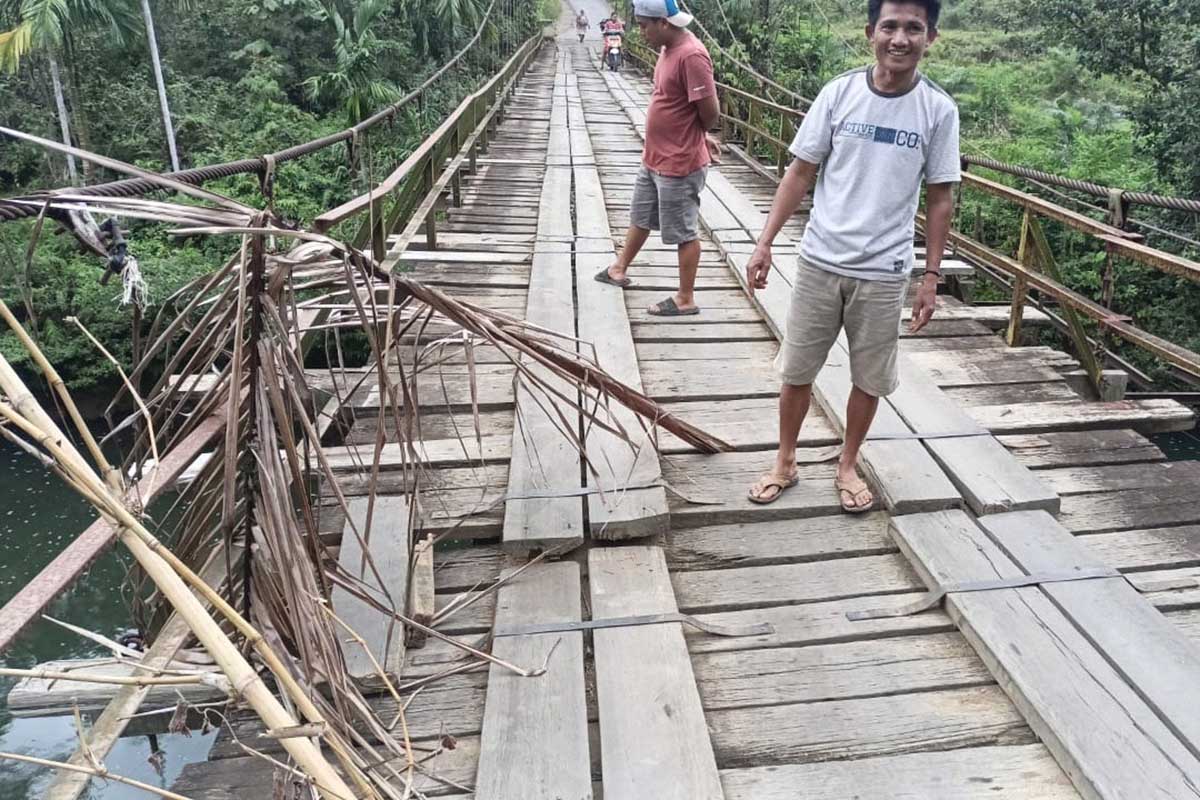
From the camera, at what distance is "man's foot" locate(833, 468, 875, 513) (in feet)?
8.73

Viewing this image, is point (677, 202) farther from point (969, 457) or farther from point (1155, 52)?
point (1155, 52)

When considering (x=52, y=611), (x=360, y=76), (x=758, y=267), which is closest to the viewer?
(x=758, y=267)

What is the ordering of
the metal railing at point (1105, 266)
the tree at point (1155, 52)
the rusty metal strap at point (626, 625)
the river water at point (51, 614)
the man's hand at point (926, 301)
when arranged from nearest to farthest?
the rusty metal strap at point (626, 625) → the man's hand at point (926, 301) → the metal railing at point (1105, 266) → the river water at point (51, 614) → the tree at point (1155, 52)

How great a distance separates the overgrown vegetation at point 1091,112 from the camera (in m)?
9.28

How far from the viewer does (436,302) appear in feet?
6.43

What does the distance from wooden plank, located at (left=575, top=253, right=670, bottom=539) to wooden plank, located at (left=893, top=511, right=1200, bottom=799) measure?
738 millimetres

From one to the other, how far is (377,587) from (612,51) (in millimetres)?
21144

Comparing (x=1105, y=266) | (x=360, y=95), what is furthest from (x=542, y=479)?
(x=360, y=95)

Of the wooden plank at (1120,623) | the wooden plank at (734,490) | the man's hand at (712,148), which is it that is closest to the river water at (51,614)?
the wooden plank at (734,490)

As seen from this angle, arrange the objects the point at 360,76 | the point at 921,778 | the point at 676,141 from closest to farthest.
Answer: the point at 921,778 < the point at 676,141 < the point at 360,76

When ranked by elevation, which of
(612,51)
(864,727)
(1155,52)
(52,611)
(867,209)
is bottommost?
(52,611)

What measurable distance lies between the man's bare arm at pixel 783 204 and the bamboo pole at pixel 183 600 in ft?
6.42

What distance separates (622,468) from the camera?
2783 mm

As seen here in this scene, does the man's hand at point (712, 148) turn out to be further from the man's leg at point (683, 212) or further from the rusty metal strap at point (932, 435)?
the rusty metal strap at point (932, 435)
